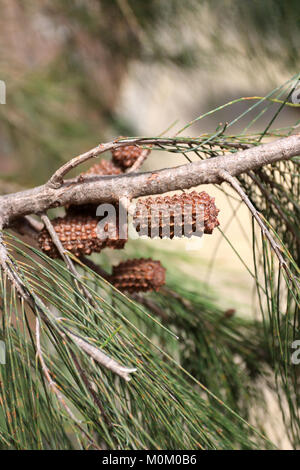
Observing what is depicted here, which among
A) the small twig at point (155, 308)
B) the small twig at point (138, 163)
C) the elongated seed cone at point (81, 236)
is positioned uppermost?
the small twig at point (138, 163)

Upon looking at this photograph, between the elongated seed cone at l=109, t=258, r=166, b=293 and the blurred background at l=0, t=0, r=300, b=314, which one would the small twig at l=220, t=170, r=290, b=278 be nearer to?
the elongated seed cone at l=109, t=258, r=166, b=293

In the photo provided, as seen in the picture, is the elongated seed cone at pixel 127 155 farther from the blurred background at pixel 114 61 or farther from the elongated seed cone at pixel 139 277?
the blurred background at pixel 114 61

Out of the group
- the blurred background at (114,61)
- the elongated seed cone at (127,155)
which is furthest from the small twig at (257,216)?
the blurred background at (114,61)

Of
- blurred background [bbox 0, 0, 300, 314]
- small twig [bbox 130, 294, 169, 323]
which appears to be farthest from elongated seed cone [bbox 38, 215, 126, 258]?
blurred background [bbox 0, 0, 300, 314]

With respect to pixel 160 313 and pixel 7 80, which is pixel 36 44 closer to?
pixel 7 80

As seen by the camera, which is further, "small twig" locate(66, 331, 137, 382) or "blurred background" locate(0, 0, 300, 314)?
"blurred background" locate(0, 0, 300, 314)
